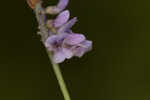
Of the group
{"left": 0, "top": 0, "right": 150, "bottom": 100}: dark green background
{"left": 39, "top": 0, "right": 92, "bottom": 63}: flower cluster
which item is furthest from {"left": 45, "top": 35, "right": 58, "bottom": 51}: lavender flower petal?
{"left": 0, "top": 0, "right": 150, "bottom": 100}: dark green background

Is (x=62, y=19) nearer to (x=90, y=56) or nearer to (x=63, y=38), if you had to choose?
(x=63, y=38)

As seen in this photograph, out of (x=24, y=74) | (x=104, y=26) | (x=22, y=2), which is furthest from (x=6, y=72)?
(x=104, y=26)

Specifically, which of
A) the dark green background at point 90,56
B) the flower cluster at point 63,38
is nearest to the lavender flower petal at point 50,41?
the flower cluster at point 63,38

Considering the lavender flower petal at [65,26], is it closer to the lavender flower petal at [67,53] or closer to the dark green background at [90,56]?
the lavender flower petal at [67,53]

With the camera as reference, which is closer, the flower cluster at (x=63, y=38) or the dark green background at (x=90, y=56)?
the flower cluster at (x=63, y=38)

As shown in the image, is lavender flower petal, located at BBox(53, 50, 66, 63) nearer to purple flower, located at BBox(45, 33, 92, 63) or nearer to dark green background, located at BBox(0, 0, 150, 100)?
purple flower, located at BBox(45, 33, 92, 63)

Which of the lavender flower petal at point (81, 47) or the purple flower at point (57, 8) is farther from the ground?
the purple flower at point (57, 8)

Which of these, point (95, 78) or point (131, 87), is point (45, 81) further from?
point (131, 87)

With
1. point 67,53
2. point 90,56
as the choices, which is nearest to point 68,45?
point 67,53
